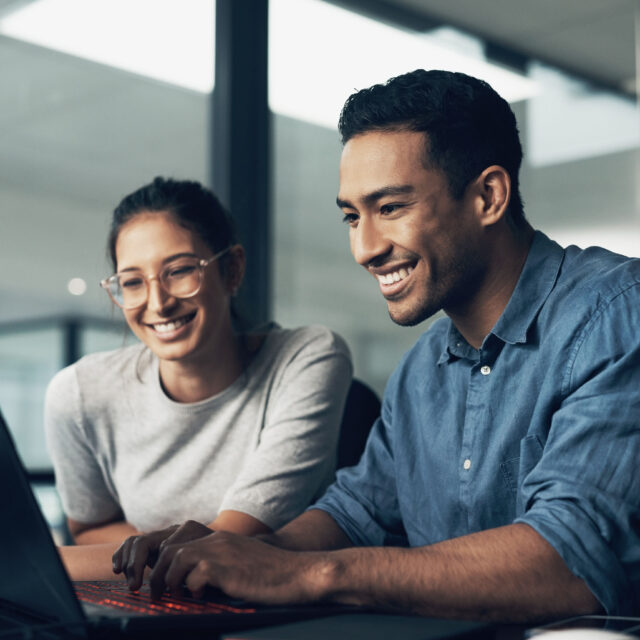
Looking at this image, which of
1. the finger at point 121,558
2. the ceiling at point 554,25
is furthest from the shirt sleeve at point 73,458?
the ceiling at point 554,25

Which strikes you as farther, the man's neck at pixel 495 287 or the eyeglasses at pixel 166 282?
the eyeglasses at pixel 166 282

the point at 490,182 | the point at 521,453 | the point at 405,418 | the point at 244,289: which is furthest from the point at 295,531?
the point at 244,289

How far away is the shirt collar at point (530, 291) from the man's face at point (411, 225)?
0.08m

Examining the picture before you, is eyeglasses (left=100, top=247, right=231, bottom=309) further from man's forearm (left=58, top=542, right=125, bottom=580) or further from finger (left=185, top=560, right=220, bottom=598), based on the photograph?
finger (left=185, top=560, right=220, bottom=598)

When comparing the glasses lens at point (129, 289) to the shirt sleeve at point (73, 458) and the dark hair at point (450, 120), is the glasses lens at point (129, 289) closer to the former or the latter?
the shirt sleeve at point (73, 458)

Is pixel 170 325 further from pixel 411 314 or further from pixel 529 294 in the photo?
pixel 529 294

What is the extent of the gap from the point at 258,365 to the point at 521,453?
785 millimetres

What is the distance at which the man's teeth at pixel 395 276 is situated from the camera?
1302mm

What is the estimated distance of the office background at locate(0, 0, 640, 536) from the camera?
2.49 meters

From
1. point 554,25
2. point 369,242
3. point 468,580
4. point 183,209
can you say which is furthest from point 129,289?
point 554,25

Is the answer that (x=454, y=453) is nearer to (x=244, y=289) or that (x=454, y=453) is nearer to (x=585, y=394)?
(x=585, y=394)

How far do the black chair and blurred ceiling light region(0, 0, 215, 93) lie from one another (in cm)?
142

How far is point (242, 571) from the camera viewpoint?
88cm

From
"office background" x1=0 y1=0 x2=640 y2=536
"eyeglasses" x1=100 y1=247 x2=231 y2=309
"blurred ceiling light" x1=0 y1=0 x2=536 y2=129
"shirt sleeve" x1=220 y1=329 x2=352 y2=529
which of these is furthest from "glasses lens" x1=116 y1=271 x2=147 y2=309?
"blurred ceiling light" x1=0 y1=0 x2=536 y2=129
